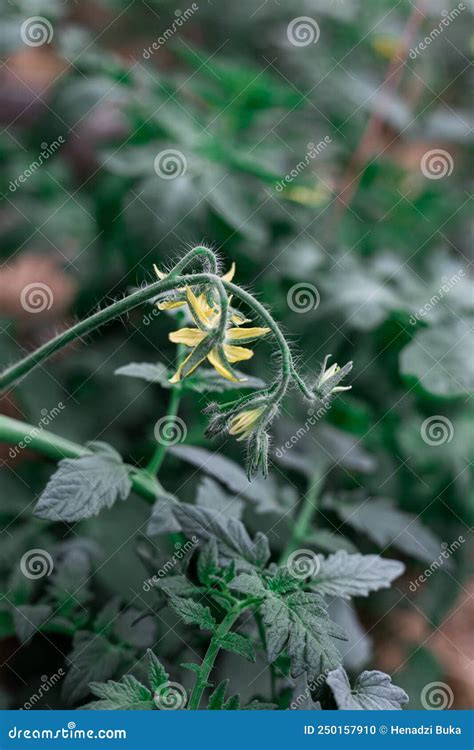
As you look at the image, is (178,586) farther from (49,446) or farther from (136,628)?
(49,446)

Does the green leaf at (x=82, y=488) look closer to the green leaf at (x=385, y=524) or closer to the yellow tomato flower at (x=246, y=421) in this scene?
the yellow tomato flower at (x=246, y=421)

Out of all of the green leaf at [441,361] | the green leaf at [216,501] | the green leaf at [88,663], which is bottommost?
the green leaf at [88,663]

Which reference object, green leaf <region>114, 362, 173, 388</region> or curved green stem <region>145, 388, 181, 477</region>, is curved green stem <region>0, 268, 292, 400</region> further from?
curved green stem <region>145, 388, 181, 477</region>

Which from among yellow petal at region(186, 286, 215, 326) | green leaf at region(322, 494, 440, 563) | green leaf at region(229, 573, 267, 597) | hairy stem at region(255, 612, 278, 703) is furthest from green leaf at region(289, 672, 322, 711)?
yellow petal at region(186, 286, 215, 326)

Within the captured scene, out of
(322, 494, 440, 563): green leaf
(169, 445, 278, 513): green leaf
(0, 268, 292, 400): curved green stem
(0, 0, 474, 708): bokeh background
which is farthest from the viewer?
(0, 0, 474, 708): bokeh background

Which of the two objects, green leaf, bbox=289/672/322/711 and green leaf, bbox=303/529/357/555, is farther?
green leaf, bbox=303/529/357/555

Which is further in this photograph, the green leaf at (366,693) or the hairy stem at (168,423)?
the hairy stem at (168,423)

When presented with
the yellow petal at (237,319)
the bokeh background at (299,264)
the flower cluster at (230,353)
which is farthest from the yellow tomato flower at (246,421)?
the bokeh background at (299,264)
